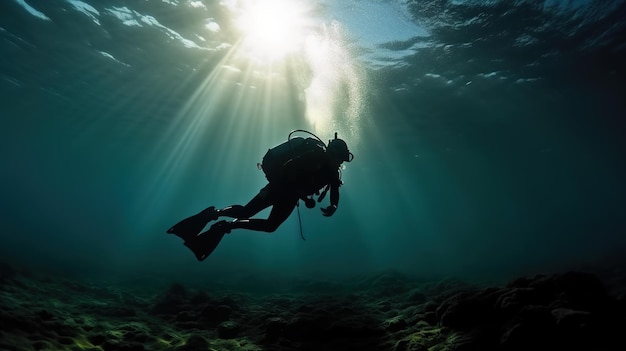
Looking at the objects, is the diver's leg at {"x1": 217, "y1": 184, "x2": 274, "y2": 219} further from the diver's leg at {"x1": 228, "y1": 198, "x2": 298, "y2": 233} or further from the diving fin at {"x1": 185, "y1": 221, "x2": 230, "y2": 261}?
the diving fin at {"x1": 185, "y1": 221, "x2": 230, "y2": 261}

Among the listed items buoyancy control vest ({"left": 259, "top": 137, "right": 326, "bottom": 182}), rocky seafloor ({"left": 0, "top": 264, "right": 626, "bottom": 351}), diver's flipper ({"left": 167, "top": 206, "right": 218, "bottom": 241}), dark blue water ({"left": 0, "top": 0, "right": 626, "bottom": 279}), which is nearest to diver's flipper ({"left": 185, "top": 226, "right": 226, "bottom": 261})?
diver's flipper ({"left": 167, "top": 206, "right": 218, "bottom": 241})

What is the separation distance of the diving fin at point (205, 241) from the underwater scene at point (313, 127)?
2 cm

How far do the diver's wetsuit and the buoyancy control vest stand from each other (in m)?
0.09

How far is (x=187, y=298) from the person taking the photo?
12.5 meters

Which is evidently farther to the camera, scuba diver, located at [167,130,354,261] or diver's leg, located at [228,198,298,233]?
diver's leg, located at [228,198,298,233]

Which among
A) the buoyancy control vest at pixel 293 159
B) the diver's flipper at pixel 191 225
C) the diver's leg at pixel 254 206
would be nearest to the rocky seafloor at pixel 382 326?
the diver's flipper at pixel 191 225

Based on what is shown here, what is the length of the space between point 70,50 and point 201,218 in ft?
75.6

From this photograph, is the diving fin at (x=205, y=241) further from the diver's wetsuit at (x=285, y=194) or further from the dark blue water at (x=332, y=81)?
the dark blue water at (x=332, y=81)

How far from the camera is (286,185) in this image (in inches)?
255

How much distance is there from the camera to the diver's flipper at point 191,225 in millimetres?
6402

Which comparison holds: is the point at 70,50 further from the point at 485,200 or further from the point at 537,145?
the point at 485,200

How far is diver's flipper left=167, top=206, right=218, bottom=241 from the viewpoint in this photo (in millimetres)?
6402

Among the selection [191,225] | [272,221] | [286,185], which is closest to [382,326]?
[272,221]

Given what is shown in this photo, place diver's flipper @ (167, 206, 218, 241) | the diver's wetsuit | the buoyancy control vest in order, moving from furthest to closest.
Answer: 1. diver's flipper @ (167, 206, 218, 241)
2. the diver's wetsuit
3. the buoyancy control vest
